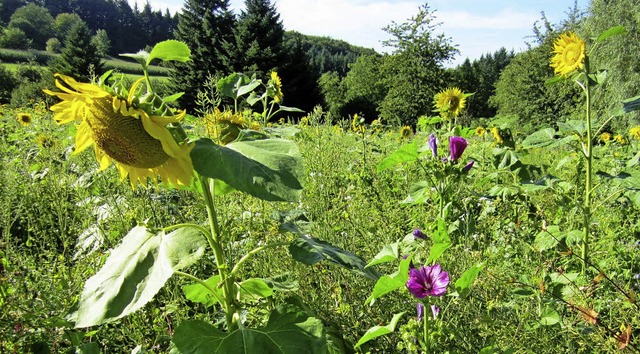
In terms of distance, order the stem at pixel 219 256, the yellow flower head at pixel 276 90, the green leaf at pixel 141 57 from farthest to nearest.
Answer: the yellow flower head at pixel 276 90 → the stem at pixel 219 256 → the green leaf at pixel 141 57

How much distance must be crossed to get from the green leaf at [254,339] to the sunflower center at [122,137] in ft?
1.15

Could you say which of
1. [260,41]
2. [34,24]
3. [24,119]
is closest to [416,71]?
[260,41]

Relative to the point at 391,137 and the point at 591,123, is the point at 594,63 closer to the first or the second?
the point at 391,137

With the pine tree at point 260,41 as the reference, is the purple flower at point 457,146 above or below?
below

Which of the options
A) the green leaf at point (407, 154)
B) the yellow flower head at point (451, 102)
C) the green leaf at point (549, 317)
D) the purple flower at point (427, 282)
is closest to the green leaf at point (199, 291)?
the purple flower at point (427, 282)

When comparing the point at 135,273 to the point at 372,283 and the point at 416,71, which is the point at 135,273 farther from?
the point at 416,71

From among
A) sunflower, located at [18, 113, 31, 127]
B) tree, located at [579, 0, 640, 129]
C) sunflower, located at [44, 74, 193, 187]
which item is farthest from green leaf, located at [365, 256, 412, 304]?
tree, located at [579, 0, 640, 129]

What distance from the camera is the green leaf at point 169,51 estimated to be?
0.87 metres

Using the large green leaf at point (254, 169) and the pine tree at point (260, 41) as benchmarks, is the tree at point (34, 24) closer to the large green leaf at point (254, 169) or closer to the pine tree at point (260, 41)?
the pine tree at point (260, 41)

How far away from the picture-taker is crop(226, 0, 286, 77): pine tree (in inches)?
1026

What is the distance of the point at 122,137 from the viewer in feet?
2.82

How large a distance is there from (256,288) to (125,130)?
51cm

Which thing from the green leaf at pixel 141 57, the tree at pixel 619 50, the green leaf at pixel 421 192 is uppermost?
the tree at pixel 619 50

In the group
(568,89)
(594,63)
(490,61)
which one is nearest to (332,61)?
(490,61)
